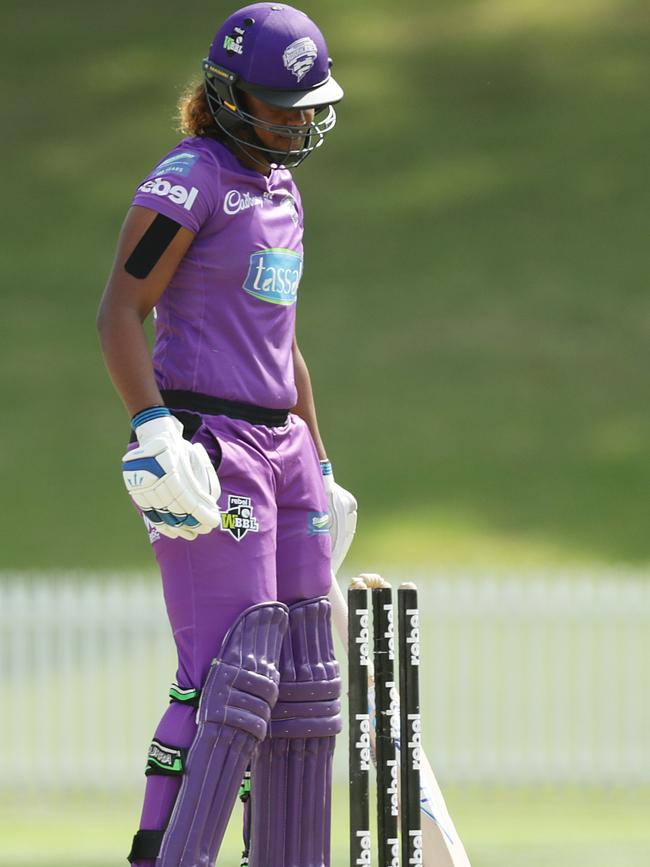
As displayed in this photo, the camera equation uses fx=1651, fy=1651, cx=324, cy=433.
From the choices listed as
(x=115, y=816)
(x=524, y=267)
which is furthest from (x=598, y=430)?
(x=115, y=816)

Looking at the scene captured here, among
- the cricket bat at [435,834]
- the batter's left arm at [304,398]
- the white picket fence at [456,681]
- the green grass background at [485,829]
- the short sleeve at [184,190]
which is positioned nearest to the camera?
the short sleeve at [184,190]

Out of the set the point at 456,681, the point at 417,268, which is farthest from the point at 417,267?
the point at 456,681

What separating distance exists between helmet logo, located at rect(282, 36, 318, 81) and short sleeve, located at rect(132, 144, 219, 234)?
0.26 m

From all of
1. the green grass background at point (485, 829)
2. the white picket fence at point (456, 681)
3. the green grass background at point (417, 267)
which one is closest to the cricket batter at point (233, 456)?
the green grass background at point (485, 829)

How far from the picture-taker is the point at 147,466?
10.3ft

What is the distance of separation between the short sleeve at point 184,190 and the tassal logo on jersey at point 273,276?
15 cm

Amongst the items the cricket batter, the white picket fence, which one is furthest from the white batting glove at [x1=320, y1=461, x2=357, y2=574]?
the white picket fence

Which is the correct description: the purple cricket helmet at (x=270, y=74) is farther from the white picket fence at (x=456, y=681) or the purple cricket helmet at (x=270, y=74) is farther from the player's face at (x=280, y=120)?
the white picket fence at (x=456, y=681)

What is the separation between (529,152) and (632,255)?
1869 millimetres

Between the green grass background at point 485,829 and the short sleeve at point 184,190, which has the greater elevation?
the short sleeve at point 184,190

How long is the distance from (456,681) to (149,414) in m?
6.50

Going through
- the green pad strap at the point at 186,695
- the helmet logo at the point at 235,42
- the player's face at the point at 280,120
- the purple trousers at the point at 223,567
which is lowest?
the green pad strap at the point at 186,695

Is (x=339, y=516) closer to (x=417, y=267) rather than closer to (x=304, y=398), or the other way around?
(x=304, y=398)

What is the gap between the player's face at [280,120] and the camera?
348 centimetres
